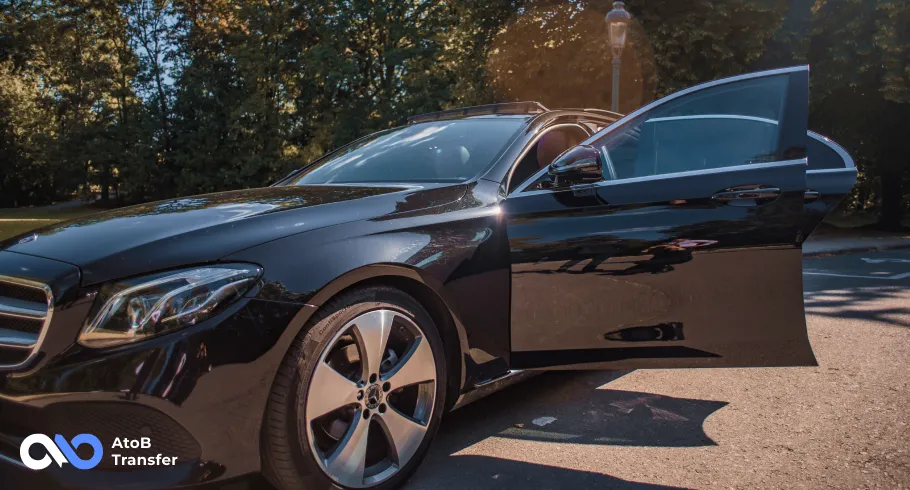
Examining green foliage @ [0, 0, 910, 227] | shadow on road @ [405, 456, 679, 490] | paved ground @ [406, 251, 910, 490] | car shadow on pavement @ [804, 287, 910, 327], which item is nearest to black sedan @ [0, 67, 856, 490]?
shadow on road @ [405, 456, 679, 490]

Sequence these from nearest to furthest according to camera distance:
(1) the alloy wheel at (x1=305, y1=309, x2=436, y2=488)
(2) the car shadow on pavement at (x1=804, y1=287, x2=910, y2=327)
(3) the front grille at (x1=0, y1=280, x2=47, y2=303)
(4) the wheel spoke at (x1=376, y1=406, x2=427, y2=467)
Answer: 1. (3) the front grille at (x1=0, y1=280, x2=47, y2=303)
2. (1) the alloy wheel at (x1=305, y1=309, x2=436, y2=488)
3. (4) the wheel spoke at (x1=376, y1=406, x2=427, y2=467)
4. (2) the car shadow on pavement at (x1=804, y1=287, x2=910, y2=327)

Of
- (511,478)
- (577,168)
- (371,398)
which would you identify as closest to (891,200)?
(577,168)

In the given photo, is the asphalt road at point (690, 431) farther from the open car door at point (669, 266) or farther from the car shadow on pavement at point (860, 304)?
the car shadow on pavement at point (860, 304)

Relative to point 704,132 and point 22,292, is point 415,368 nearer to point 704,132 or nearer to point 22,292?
point 22,292

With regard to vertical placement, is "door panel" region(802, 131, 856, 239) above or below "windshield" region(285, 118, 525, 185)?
below

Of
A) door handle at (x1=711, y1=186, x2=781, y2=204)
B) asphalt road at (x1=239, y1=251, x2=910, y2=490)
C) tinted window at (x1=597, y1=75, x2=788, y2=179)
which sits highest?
tinted window at (x1=597, y1=75, x2=788, y2=179)

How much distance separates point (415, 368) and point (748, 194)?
158cm

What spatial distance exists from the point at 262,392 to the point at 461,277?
3.09 feet

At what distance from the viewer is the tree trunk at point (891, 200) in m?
21.7

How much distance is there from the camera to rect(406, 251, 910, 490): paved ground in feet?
9.20

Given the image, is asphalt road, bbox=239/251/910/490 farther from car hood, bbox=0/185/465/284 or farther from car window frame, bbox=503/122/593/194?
car window frame, bbox=503/122/593/194

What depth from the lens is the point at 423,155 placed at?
3715 mm

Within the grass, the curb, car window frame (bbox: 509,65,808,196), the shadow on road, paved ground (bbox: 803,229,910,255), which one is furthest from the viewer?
the grass

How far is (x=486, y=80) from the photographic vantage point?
65.5 feet
